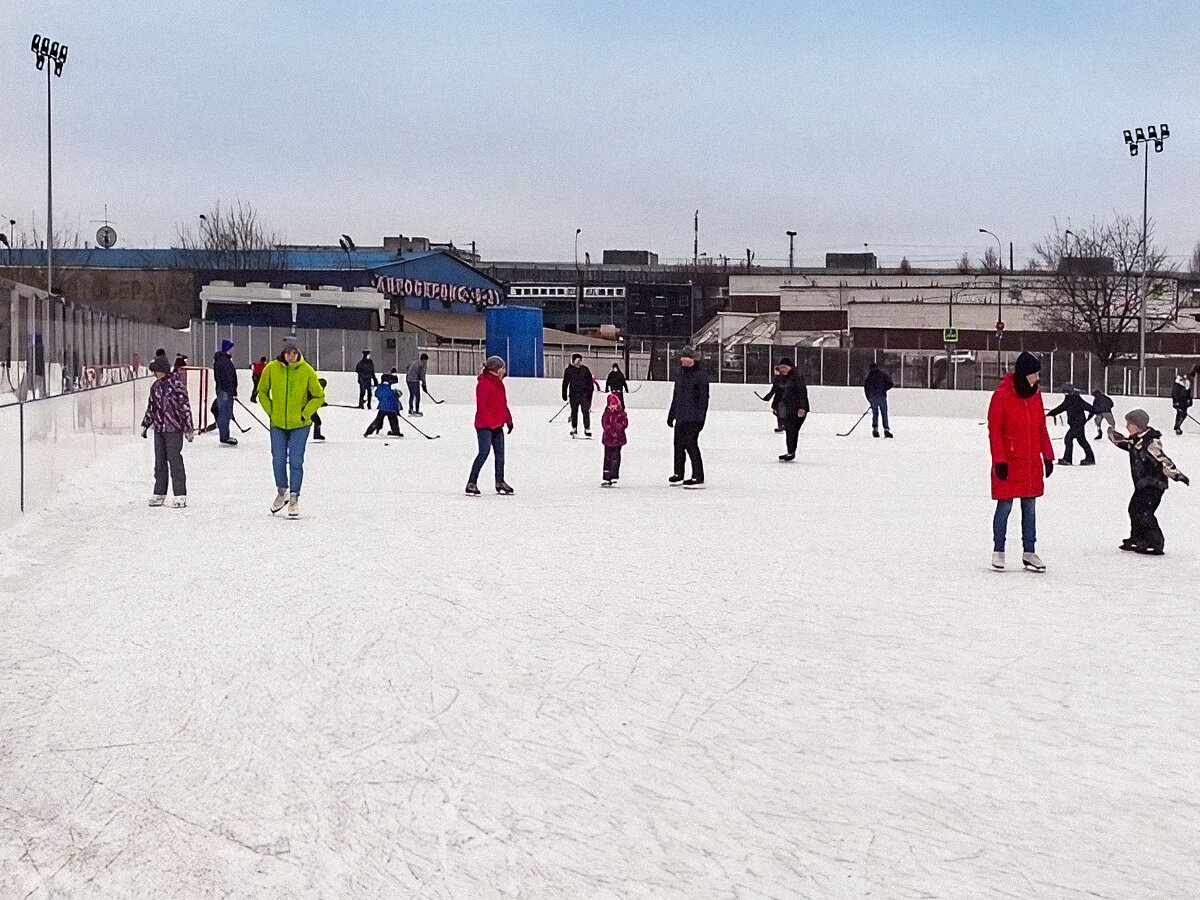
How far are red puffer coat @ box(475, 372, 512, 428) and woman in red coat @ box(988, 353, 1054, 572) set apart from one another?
6.63 meters

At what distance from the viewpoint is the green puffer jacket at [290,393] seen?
1354 centimetres

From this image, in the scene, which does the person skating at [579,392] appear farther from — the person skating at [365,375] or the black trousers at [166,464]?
the black trousers at [166,464]

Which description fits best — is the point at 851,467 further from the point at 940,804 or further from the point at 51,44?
the point at 51,44

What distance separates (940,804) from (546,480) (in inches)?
543

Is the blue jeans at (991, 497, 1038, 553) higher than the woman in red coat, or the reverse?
the woman in red coat

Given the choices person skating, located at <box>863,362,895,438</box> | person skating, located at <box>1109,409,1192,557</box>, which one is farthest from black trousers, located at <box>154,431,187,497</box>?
person skating, located at <box>863,362,895,438</box>

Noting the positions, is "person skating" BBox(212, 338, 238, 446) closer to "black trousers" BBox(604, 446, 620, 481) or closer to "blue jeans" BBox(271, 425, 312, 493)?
"black trousers" BBox(604, 446, 620, 481)

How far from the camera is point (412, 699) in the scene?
643 centimetres

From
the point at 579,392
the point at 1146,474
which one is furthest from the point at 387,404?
the point at 1146,474

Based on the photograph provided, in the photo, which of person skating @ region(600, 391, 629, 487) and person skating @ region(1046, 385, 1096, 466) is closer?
person skating @ region(600, 391, 629, 487)

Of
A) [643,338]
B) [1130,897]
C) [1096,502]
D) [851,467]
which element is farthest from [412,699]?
[643,338]

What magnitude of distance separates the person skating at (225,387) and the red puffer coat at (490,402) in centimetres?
912

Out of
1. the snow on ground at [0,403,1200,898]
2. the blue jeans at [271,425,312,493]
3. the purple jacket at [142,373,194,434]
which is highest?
the purple jacket at [142,373,194,434]

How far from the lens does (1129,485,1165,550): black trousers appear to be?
11422mm
